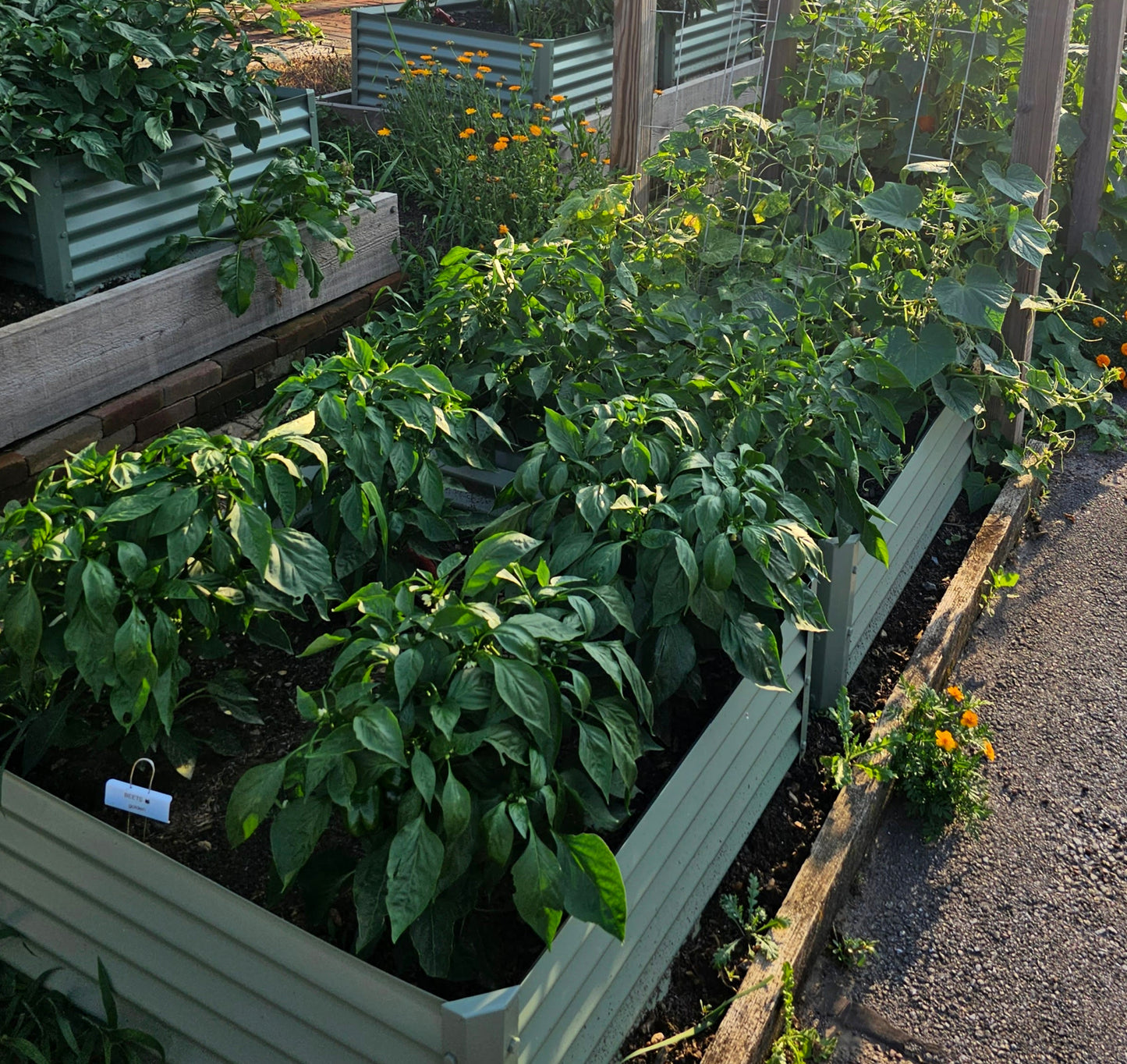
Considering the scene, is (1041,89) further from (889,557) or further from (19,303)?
(19,303)

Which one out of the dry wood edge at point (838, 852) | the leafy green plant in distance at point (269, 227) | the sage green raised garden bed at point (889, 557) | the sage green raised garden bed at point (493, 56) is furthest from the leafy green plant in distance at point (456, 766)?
the sage green raised garden bed at point (493, 56)

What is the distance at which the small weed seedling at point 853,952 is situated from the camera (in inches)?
93.2

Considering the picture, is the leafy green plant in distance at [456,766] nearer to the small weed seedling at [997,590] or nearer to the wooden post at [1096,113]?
the small weed seedling at [997,590]

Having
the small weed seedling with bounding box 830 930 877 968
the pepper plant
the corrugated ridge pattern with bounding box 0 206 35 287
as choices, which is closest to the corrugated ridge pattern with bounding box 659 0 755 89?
the corrugated ridge pattern with bounding box 0 206 35 287

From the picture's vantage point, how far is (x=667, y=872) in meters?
2.09

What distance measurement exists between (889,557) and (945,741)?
658 mm

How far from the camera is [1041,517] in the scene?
394 centimetres

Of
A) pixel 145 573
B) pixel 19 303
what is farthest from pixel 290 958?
pixel 19 303

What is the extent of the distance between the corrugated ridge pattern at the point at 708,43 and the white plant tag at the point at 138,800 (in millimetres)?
5165

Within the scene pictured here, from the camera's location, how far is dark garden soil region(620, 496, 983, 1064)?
2131 mm

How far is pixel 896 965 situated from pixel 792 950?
279 millimetres

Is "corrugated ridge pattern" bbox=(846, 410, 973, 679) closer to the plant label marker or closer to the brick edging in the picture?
the brick edging

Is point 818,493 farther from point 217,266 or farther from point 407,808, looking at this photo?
point 217,266

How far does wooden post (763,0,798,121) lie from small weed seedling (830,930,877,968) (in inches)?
119
